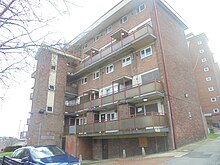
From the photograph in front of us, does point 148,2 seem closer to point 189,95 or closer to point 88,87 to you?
point 189,95

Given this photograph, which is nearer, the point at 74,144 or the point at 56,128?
the point at 74,144

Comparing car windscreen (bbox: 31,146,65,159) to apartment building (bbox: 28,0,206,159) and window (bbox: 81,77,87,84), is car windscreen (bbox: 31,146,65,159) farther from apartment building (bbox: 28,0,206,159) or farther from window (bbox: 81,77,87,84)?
window (bbox: 81,77,87,84)

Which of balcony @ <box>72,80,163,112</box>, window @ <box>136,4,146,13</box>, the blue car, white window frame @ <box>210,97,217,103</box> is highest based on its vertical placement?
window @ <box>136,4,146,13</box>

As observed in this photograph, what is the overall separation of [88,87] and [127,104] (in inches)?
372

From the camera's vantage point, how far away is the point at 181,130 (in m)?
14.6

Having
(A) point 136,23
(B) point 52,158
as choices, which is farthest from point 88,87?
(B) point 52,158

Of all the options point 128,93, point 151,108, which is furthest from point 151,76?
point 151,108

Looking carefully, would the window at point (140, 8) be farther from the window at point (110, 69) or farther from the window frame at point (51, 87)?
the window frame at point (51, 87)

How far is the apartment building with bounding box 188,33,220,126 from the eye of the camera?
33.5 m

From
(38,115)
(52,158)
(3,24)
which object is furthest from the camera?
(38,115)

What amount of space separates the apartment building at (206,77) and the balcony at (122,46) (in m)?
21.5

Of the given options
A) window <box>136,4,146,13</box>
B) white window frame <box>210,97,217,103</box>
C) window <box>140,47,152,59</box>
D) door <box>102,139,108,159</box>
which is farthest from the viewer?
white window frame <box>210,97,217,103</box>

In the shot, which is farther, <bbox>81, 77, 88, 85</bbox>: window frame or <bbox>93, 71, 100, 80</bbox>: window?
<bbox>81, 77, 88, 85</bbox>: window frame

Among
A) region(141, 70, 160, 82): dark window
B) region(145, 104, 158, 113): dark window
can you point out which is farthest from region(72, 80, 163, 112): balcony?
region(141, 70, 160, 82): dark window
